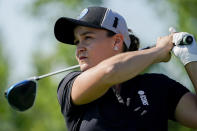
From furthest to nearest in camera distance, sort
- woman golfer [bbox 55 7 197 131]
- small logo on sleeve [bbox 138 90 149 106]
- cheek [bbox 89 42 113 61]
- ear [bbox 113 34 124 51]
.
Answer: ear [bbox 113 34 124 51] → cheek [bbox 89 42 113 61] → small logo on sleeve [bbox 138 90 149 106] → woman golfer [bbox 55 7 197 131]

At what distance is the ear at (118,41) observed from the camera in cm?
589

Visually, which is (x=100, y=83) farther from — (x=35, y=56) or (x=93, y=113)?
(x=35, y=56)

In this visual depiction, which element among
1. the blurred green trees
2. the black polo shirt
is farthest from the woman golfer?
the blurred green trees

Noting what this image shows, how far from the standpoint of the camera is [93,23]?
5.77 m

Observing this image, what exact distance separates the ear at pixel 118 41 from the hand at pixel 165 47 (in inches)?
13.8

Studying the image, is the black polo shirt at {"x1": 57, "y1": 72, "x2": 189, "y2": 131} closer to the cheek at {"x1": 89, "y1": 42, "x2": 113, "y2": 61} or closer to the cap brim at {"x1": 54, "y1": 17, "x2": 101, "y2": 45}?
the cheek at {"x1": 89, "y1": 42, "x2": 113, "y2": 61}

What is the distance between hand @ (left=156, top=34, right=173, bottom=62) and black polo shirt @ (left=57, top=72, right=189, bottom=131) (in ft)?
0.74

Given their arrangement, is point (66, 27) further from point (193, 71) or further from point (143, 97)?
point (193, 71)

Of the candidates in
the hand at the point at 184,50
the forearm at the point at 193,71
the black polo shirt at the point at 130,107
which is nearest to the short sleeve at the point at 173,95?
the black polo shirt at the point at 130,107

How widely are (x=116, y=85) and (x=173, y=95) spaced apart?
453 millimetres

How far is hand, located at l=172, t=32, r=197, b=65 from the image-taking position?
5.71 metres

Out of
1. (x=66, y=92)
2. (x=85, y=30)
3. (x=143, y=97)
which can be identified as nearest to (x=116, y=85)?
(x=143, y=97)

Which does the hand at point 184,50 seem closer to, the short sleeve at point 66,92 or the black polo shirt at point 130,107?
the black polo shirt at point 130,107

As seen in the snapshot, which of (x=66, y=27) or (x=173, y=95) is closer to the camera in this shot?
(x=173, y=95)
